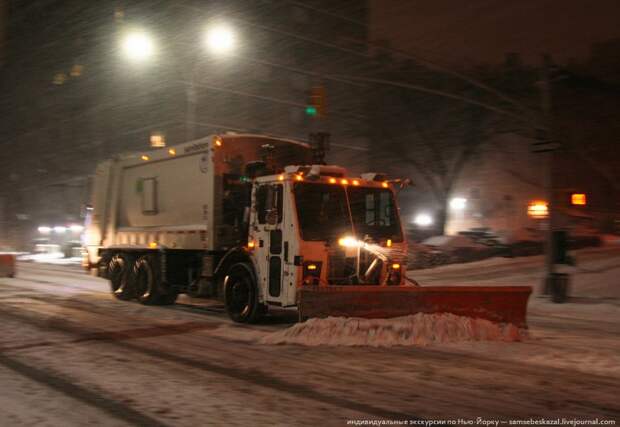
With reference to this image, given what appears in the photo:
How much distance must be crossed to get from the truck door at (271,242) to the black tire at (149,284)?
3758 millimetres

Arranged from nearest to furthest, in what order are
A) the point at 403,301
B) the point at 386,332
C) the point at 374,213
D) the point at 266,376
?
1. the point at 266,376
2. the point at 386,332
3. the point at 403,301
4. the point at 374,213

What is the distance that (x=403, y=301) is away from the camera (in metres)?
9.71

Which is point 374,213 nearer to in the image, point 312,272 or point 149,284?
point 312,272

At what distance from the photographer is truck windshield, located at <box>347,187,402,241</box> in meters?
11.3

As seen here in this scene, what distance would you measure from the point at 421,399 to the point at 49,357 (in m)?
4.69

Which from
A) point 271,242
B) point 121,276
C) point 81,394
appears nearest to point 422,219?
point 121,276

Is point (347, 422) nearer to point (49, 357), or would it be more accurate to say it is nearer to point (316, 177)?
point (49, 357)

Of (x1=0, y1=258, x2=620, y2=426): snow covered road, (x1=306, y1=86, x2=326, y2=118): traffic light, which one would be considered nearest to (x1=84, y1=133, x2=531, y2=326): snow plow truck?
(x1=0, y1=258, x2=620, y2=426): snow covered road

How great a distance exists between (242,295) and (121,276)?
491 cm

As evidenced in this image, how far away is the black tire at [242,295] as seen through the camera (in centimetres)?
1131

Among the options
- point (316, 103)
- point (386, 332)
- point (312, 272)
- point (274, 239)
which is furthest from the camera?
point (316, 103)

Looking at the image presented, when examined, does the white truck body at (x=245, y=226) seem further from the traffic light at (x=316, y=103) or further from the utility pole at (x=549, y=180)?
the utility pole at (x=549, y=180)

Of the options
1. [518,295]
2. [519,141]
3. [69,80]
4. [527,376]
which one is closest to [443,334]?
[518,295]

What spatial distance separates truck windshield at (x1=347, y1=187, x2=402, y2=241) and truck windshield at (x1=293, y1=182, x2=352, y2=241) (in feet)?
0.69
